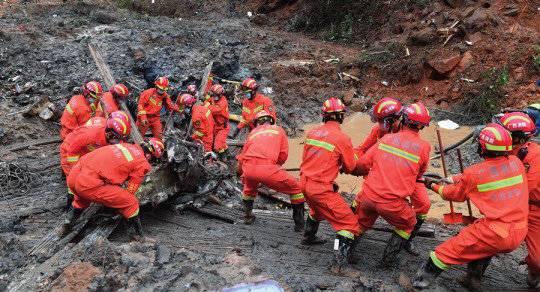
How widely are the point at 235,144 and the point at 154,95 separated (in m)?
1.90

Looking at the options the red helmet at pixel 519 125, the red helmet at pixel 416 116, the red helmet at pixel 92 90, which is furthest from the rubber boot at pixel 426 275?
the red helmet at pixel 92 90

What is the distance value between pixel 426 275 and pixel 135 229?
3200mm

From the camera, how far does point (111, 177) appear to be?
4879 millimetres

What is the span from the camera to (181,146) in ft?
19.9

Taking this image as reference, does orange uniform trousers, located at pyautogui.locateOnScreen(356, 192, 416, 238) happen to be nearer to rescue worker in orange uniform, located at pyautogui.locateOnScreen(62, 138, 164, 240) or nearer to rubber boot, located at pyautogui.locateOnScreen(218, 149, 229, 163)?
rescue worker in orange uniform, located at pyautogui.locateOnScreen(62, 138, 164, 240)

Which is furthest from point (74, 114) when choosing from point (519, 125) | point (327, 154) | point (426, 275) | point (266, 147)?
point (519, 125)

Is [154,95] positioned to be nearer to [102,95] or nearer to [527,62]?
[102,95]

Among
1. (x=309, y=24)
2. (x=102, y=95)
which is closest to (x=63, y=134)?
(x=102, y=95)

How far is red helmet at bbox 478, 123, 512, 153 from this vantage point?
150 inches

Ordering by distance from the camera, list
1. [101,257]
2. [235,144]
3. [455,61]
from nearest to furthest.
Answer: [101,257] → [235,144] → [455,61]

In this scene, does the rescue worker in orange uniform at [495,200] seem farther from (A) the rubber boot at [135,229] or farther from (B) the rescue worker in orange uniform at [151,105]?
(B) the rescue worker in orange uniform at [151,105]

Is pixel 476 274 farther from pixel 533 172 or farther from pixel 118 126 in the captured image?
pixel 118 126

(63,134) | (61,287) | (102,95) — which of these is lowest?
(61,287)

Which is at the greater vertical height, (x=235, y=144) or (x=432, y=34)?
(x=432, y=34)
